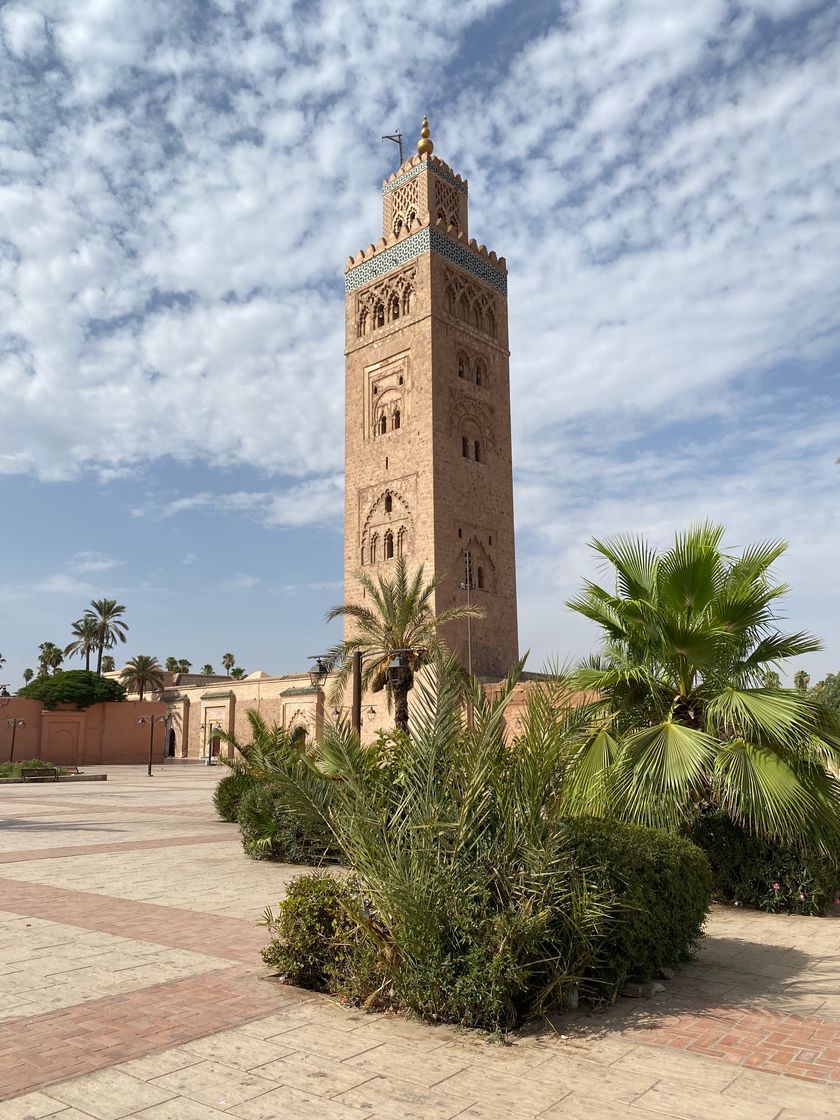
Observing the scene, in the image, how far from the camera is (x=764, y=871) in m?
7.31

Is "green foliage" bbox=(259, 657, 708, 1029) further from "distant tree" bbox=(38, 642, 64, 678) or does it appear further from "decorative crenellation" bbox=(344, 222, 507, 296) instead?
"distant tree" bbox=(38, 642, 64, 678)

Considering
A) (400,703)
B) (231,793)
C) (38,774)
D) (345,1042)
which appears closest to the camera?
(345,1042)

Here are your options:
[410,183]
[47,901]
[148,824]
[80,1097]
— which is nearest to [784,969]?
[80,1097]

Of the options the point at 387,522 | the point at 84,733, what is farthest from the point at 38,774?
the point at 387,522

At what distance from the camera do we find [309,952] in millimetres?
5039

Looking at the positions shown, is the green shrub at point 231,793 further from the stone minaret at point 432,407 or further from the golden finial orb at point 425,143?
the golden finial orb at point 425,143

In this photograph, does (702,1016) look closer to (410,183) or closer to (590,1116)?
(590,1116)

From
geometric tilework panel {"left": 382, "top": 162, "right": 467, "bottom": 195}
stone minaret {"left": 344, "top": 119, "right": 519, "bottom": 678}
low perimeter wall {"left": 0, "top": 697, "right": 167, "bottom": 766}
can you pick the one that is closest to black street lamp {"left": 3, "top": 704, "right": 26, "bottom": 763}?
low perimeter wall {"left": 0, "top": 697, "right": 167, "bottom": 766}

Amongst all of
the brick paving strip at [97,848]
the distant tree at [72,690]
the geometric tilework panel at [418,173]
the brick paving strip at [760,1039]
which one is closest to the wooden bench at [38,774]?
the distant tree at [72,690]

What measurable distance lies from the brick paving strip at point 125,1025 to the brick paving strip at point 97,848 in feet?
20.8

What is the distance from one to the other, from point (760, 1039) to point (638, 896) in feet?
3.00

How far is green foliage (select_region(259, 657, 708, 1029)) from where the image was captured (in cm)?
434

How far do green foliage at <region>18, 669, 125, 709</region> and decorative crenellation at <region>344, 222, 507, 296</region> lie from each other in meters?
24.3

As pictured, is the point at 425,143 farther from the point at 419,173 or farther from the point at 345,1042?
the point at 345,1042
